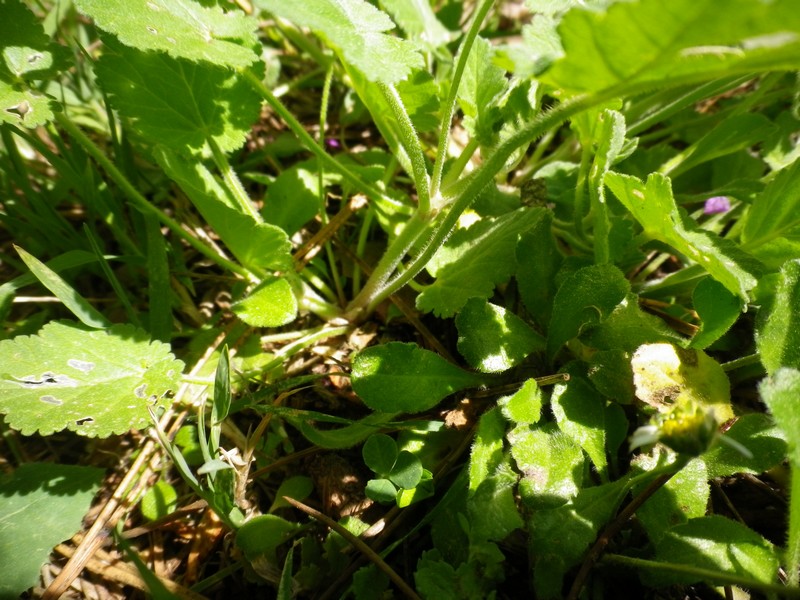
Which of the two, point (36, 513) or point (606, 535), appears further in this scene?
point (36, 513)

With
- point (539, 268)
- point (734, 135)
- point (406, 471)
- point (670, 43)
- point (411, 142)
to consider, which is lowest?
point (406, 471)

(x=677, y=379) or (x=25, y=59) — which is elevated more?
(x=25, y=59)

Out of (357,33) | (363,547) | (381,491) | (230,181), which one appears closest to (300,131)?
(230,181)

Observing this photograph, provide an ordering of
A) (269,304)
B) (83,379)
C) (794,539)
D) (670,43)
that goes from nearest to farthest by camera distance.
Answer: (670,43) < (794,539) < (83,379) < (269,304)

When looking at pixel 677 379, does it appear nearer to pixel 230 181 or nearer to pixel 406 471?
pixel 406 471

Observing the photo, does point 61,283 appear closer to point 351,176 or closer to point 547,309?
point 351,176

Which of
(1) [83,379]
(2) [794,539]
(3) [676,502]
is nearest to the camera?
(2) [794,539]

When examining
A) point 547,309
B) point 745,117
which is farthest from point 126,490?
point 745,117
